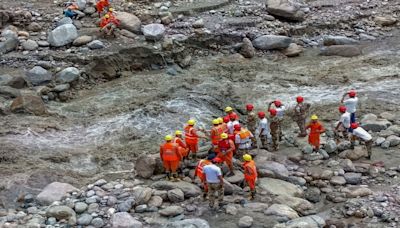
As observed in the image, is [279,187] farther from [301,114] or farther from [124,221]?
[124,221]

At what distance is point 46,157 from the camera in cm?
1489

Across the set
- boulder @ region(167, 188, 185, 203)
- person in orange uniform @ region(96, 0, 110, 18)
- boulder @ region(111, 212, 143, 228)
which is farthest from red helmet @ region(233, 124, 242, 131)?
person in orange uniform @ region(96, 0, 110, 18)

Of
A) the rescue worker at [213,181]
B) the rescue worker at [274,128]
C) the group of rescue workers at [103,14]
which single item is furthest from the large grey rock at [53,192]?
the group of rescue workers at [103,14]

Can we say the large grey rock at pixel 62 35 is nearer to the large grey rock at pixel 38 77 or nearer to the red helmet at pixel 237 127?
the large grey rock at pixel 38 77

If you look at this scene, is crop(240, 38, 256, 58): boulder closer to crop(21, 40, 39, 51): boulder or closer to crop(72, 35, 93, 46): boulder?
Answer: crop(72, 35, 93, 46): boulder

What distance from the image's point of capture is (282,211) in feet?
39.2

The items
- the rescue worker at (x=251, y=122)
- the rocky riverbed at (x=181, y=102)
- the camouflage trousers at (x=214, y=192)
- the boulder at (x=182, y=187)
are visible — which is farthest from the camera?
the rescue worker at (x=251, y=122)

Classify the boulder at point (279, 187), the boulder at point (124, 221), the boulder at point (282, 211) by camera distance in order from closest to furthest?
the boulder at point (124, 221) → the boulder at point (282, 211) → the boulder at point (279, 187)

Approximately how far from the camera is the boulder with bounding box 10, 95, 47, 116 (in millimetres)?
16906

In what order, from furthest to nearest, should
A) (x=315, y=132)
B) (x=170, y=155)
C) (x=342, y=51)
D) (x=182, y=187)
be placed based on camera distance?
(x=342, y=51), (x=315, y=132), (x=170, y=155), (x=182, y=187)

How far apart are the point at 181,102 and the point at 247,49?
514 cm

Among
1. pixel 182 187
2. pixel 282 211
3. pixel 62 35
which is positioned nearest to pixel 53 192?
pixel 182 187

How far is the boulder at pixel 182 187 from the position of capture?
41.4 ft

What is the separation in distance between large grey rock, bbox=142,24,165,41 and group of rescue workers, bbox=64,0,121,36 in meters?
1.19
